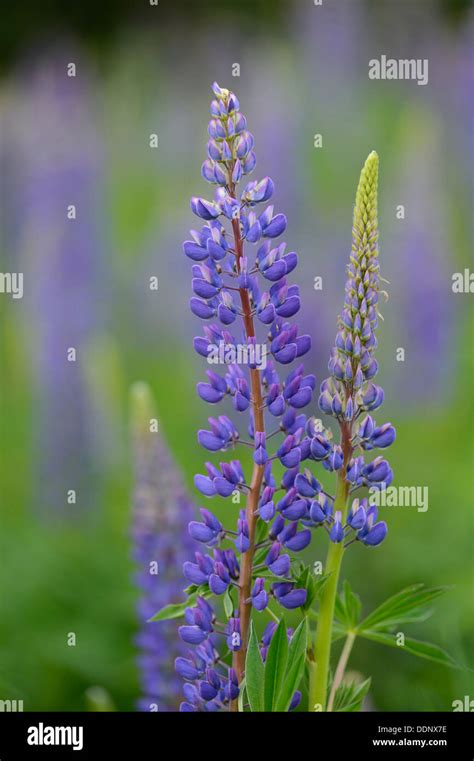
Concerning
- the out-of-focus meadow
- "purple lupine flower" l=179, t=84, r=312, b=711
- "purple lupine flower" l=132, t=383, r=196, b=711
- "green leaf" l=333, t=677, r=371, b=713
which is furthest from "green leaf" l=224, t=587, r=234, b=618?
the out-of-focus meadow

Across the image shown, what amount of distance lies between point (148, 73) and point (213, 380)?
2.37 meters

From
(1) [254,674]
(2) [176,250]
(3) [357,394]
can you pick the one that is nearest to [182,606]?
(1) [254,674]

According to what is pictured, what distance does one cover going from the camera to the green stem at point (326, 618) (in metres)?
1.39

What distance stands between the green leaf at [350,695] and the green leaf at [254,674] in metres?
0.14

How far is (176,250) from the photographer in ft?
10.9

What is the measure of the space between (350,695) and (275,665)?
0.56 feet

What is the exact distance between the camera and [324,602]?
4.57 ft

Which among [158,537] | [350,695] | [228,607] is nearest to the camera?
[228,607]

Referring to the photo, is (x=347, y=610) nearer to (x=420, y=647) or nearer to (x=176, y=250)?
(x=420, y=647)
